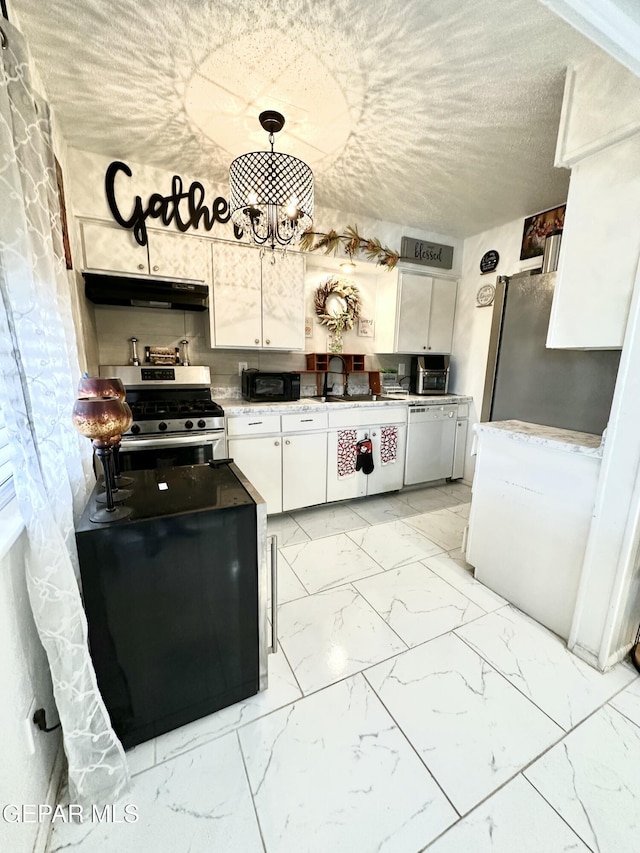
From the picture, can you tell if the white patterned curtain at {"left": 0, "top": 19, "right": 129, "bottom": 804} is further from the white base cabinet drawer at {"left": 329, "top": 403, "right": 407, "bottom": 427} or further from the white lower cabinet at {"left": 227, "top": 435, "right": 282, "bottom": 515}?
the white base cabinet drawer at {"left": 329, "top": 403, "right": 407, "bottom": 427}

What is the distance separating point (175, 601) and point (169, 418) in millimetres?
1344

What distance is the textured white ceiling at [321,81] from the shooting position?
4.18 feet

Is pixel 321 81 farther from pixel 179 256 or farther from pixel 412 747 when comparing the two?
pixel 412 747

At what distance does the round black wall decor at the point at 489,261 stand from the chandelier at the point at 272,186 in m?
2.27

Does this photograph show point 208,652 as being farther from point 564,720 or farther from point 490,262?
point 490,262

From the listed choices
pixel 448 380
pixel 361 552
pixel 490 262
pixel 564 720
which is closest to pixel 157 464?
pixel 361 552

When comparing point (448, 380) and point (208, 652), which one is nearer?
point (208, 652)

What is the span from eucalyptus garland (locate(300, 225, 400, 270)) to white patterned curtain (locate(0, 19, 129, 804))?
1964 mm

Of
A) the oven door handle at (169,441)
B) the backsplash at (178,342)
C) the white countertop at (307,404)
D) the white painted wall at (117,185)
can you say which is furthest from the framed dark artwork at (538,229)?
the oven door handle at (169,441)

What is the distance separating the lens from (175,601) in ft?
3.67

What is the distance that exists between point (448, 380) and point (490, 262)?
1.19 meters

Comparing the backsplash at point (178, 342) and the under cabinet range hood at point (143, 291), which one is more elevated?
the under cabinet range hood at point (143, 291)

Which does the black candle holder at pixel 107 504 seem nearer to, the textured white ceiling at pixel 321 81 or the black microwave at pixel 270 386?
the textured white ceiling at pixel 321 81

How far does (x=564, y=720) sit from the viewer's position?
4.17 feet
